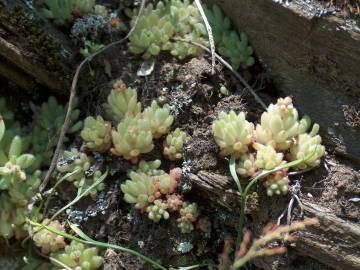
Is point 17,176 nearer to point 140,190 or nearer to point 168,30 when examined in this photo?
point 140,190

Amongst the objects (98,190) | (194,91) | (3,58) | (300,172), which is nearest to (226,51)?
(194,91)

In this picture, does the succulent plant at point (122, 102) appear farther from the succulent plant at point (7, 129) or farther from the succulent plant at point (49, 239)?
the succulent plant at point (49, 239)

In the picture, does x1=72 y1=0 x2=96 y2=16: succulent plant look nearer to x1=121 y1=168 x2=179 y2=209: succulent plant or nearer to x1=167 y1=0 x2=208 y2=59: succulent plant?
x1=167 y1=0 x2=208 y2=59: succulent plant

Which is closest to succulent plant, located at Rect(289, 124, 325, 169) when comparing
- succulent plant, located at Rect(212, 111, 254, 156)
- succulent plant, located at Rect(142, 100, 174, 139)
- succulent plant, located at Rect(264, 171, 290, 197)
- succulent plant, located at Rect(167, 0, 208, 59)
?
succulent plant, located at Rect(264, 171, 290, 197)

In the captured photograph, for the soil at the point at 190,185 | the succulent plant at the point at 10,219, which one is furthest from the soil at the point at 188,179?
the succulent plant at the point at 10,219

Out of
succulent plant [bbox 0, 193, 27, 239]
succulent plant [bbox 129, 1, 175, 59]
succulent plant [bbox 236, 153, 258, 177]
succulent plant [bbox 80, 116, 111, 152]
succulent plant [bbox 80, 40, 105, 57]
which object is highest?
succulent plant [bbox 129, 1, 175, 59]

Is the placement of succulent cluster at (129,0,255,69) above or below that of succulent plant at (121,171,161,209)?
above
